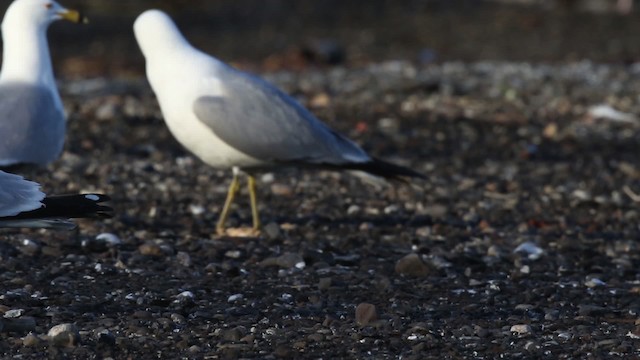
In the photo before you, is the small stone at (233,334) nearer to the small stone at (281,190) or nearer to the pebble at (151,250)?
the pebble at (151,250)

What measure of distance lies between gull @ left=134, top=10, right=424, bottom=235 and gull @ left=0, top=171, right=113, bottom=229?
168 cm

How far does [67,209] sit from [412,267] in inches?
67.3

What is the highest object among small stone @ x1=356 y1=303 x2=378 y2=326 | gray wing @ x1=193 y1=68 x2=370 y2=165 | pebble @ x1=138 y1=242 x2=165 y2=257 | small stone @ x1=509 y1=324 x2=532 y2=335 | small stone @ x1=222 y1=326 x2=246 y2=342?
gray wing @ x1=193 y1=68 x2=370 y2=165

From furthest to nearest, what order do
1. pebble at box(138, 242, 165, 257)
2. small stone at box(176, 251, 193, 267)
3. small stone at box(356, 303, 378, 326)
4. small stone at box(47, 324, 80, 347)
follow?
pebble at box(138, 242, 165, 257) < small stone at box(176, 251, 193, 267) < small stone at box(356, 303, 378, 326) < small stone at box(47, 324, 80, 347)

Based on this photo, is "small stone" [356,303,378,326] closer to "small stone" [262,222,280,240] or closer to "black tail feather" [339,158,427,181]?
"small stone" [262,222,280,240]

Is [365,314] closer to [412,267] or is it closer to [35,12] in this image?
[412,267]

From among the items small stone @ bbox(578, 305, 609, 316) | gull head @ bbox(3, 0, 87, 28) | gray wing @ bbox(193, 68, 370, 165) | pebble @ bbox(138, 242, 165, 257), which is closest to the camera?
small stone @ bbox(578, 305, 609, 316)

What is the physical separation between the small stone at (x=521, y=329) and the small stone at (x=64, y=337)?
1.53 meters

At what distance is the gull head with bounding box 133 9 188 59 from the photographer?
6.74 metres

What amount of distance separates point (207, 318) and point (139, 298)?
14.8 inches

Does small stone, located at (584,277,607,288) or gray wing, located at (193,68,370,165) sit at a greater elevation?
gray wing, located at (193,68,370,165)

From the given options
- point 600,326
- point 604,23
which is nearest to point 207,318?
point 600,326

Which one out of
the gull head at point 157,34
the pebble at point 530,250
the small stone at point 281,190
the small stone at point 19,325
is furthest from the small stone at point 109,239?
the pebble at point 530,250

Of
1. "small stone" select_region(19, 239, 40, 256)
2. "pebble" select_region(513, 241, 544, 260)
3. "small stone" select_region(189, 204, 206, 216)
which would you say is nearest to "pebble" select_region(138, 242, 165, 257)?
Answer: "small stone" select_region(19, 239, 40, 256)
